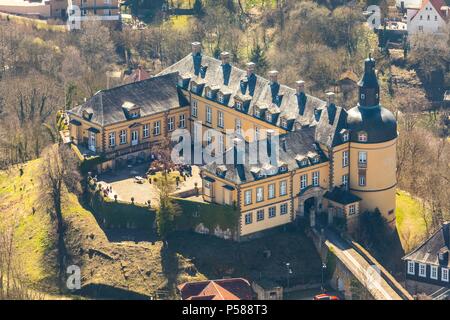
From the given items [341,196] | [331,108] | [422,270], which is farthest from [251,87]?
[422,270]

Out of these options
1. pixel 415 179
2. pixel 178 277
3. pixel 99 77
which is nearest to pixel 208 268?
pixel 178 277

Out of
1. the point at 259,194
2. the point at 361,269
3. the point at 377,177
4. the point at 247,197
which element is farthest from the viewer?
the point at 377,177

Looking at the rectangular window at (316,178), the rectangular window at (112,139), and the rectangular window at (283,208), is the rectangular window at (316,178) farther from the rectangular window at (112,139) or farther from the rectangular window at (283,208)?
the rectangular window at (112,139)

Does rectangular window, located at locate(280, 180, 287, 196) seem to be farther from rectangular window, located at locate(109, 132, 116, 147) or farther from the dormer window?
rectangular window, located at locate(109, 132, 116, 147)

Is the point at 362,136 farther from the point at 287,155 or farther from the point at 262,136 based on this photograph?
the point at 262,136

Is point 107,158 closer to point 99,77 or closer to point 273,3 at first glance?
point 99,77

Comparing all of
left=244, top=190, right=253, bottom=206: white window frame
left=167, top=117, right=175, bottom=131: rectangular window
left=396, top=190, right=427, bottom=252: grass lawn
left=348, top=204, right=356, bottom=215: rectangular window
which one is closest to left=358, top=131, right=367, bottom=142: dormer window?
left=348, top=204, right=356, bottom=215: rectangular window

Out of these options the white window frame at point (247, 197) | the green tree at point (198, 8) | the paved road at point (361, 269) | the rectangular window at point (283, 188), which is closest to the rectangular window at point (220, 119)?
the rectangular window at point (283, 188)
